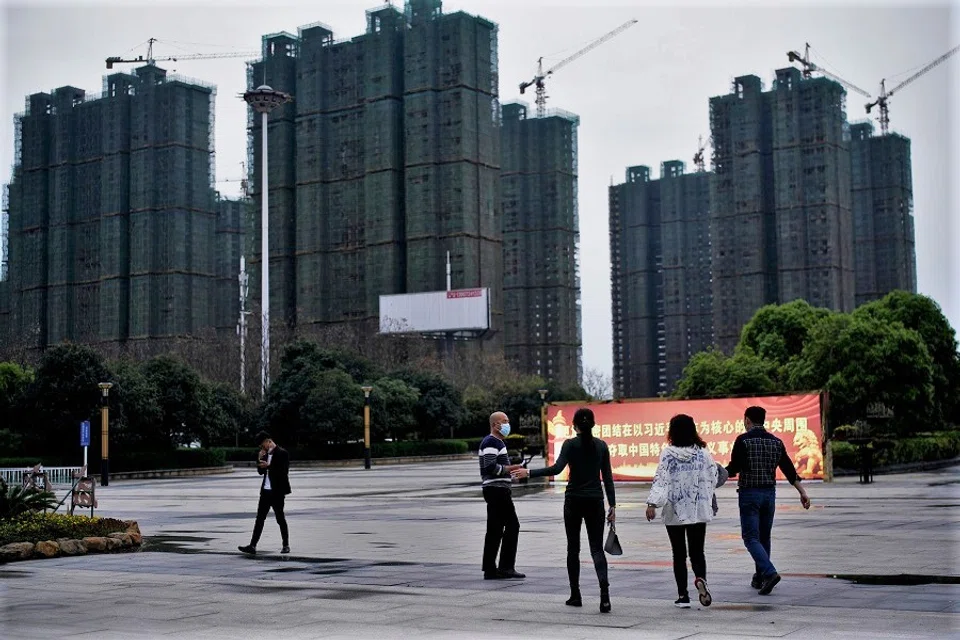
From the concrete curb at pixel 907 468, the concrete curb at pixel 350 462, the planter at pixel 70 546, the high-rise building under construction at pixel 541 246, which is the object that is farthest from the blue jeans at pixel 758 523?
the high-rise building under construction at pixel 541 246

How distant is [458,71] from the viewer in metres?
113

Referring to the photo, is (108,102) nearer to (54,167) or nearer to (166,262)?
(54,167)

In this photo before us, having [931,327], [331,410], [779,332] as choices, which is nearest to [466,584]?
[931,327]

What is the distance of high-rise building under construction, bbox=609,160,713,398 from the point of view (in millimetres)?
148250

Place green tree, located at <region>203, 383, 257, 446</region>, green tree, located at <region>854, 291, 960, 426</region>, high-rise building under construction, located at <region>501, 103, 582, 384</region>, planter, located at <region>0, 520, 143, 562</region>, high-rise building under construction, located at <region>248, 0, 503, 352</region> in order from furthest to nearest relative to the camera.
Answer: high-rise building under construction, located at <region>501, 103, 582, 384</region>
high-rise building under construction, located at <region>248, 0, 503, 352</region>
green tree, located at <region>203, 383, 257, 446</region>
green tree, located at <region>854, 291, 960, 426</region>
planter, located at <region>0, 520, 143, 562</region>

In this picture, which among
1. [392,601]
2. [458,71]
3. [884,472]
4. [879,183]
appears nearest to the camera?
[392,601]

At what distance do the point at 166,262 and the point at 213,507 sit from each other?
9578 centimetres

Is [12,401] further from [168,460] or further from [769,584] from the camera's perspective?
[769,584]

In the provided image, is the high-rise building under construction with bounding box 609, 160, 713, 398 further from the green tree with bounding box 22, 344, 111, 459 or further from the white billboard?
the green tree with bounding box 22, 344, 111, 459

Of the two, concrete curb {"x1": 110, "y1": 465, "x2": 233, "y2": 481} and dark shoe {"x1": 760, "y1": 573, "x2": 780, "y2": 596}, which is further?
concrete curb {"x1": 110, "y1": 465, "x2": 233, "y2": 481}

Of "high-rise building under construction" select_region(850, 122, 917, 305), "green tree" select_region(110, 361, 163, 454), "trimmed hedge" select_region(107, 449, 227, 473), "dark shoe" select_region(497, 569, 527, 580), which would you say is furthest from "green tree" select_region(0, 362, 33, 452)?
"high-rise building under construction" select_region(850, 122, 917, 305)

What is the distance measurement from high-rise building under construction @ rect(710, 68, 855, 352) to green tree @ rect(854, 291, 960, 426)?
5914cm

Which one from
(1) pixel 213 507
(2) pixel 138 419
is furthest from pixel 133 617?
(2) pixel 138 419

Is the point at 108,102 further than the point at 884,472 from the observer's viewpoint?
Yes
